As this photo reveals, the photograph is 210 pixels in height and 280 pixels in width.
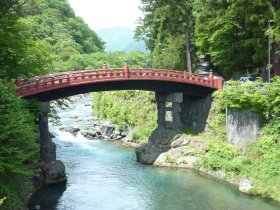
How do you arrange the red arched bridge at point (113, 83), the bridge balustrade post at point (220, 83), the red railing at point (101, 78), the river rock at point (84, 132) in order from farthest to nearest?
the river rock at point (84, 132) < the bridge balustrade post at point (220, 83) < the red arched bridge at point (113, 83) < the red railing at point (101, 78)

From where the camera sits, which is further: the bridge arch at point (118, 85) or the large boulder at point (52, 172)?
the bridge arch at point (118, 85)

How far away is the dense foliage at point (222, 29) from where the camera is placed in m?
43.2

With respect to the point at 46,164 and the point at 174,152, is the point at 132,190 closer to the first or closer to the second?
the point at 46,164

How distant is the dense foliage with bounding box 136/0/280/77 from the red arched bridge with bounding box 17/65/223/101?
17.0ft

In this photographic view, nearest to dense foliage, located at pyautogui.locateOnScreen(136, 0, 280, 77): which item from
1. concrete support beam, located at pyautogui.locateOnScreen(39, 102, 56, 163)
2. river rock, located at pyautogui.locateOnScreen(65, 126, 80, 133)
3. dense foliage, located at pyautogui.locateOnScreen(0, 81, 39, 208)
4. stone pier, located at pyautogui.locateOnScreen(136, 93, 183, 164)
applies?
stone pier, located at pyautogui.locateOnScreen(136, 93, 183, 164)

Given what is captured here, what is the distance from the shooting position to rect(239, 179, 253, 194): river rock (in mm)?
→ 32287

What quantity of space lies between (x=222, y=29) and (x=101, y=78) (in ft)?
50.6

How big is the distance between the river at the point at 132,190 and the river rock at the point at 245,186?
469 millimetres

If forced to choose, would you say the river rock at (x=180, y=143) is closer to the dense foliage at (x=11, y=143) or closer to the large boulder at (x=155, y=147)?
the large boulder at (x=155, y=147)

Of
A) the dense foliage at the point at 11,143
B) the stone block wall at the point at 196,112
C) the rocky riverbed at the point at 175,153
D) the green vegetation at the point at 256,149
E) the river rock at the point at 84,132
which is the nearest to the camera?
the dense foliage at the point at 11,143

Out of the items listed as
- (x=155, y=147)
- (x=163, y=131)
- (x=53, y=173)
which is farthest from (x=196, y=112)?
(x=53, y=173)

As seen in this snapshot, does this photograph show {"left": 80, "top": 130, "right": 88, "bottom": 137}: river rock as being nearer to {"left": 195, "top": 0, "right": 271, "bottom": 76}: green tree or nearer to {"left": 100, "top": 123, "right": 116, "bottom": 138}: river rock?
{"left": 100, "top": 123, "right": 116, "bottom": 138}: river rock

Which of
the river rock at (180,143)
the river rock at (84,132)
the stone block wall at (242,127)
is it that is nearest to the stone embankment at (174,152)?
the river rock at (180,143)

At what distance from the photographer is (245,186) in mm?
32688
